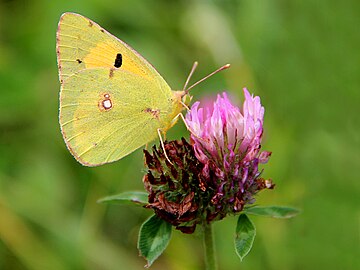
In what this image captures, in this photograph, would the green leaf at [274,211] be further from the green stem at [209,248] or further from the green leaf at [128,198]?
the green leaf at [128,198]

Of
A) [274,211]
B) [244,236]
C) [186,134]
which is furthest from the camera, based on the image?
[186,134]

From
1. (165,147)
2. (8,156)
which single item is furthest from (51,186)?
(165,147)

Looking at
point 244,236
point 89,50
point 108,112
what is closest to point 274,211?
point 244,236

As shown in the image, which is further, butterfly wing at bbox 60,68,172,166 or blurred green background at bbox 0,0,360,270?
blurred green background at bbox 0,0,360,270

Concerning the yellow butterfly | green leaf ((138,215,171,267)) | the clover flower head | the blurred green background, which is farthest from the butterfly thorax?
the blurred green background

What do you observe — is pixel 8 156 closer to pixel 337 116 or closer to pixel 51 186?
pixel 51 186

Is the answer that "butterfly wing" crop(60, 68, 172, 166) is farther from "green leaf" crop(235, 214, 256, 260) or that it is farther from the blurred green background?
the blurred green background

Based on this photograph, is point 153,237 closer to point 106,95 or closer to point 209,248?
point 209,248

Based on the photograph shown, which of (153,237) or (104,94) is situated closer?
(153,237)
